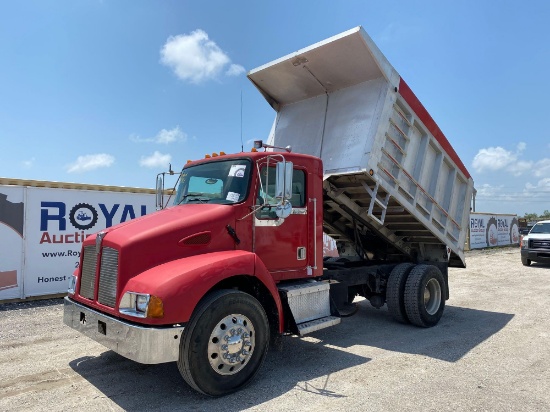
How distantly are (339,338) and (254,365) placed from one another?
2.28m

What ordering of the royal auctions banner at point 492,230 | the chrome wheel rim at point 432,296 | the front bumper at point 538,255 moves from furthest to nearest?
the royal auctions banner at point 492,230 → the front bumper at point 538,255 → the chrome wheel rim at point 432,296

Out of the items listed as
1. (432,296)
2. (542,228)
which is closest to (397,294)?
(432,296)

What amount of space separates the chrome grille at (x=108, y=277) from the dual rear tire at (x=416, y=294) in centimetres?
464

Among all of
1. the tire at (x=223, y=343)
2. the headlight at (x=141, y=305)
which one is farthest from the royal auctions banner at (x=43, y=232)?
the tire at (x=223, y=343)

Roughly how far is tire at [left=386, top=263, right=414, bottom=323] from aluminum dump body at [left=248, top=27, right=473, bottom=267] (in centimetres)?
75

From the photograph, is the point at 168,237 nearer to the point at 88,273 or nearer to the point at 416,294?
the point at 88,273

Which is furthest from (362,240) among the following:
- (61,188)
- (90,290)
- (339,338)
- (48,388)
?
(61,188)

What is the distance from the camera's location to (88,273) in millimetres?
4453

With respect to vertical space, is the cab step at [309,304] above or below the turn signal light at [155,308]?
below

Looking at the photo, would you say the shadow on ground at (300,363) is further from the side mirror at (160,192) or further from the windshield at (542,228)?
the windshield at (542,228)

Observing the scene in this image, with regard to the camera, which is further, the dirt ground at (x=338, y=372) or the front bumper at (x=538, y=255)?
the front bumper at (x=538, y=255)

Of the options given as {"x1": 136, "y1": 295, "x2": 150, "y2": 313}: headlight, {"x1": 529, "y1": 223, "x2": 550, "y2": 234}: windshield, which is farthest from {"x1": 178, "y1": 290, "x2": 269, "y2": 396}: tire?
{"x1": 529, "y1": 223, "x2": 550, "y2": 234}: windshield

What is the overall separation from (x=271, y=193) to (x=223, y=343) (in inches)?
72.3

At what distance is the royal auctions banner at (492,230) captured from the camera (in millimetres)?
23078
